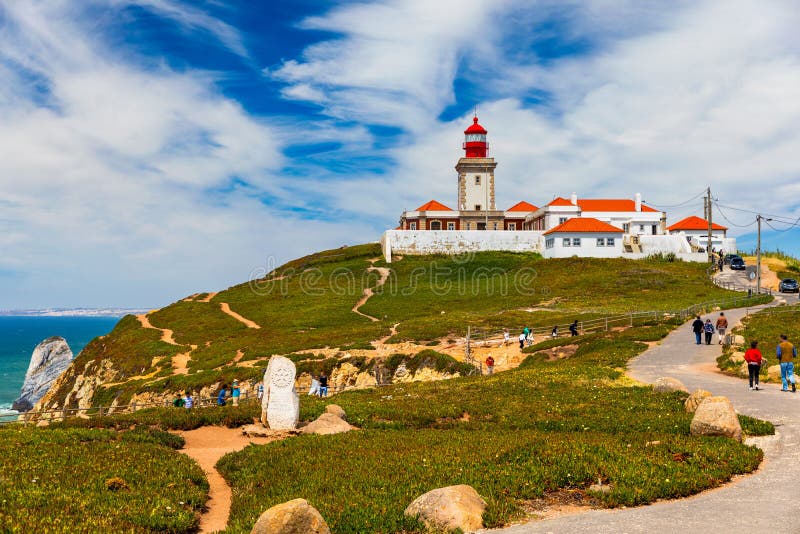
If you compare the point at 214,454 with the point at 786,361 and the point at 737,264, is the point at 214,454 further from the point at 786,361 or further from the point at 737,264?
the point at 737,264

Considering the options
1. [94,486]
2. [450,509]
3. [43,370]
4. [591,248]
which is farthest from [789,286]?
[43,370]

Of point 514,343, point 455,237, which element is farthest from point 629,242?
point 514,343

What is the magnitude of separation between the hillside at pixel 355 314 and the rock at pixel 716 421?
27.4 meters

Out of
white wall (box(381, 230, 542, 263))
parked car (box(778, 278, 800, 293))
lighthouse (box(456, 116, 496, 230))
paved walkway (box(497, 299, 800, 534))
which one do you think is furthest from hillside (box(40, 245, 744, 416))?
paved walkway (box(497, 299, 800, 534))

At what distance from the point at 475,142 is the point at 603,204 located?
26.6m

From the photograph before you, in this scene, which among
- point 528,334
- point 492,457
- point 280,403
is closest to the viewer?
point 492,457

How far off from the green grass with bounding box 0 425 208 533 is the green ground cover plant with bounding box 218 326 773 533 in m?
1.29

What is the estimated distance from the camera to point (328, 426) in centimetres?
2120

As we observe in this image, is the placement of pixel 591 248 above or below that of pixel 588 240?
below

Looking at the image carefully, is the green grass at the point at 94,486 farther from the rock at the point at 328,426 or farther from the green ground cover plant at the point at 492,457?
the rock at the point at 328,426

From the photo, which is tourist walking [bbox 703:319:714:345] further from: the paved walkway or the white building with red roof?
the white building with red roof

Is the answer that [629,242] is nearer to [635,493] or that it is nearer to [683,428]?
[683,428]

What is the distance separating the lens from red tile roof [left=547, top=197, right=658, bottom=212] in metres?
108

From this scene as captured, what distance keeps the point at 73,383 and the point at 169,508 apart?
2699 inches
